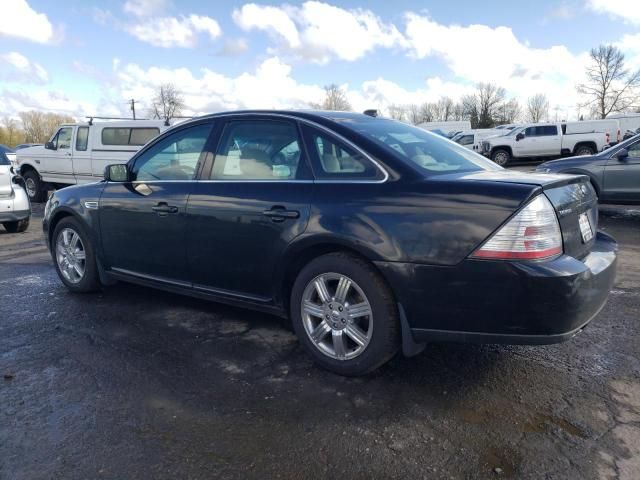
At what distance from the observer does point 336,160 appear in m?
3.24

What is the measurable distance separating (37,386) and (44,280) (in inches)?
113

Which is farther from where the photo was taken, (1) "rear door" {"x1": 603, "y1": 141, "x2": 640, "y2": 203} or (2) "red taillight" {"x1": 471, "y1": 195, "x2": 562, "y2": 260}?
(1) "rear door" {"x1": 603, "y1": 141, "x2": 640, "y2": 203}

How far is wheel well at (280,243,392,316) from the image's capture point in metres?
3.06

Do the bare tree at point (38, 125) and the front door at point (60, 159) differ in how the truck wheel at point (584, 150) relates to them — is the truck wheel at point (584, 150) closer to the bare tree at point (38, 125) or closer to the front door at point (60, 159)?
the front door at point (60, 159)

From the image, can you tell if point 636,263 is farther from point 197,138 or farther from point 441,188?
point 197,138

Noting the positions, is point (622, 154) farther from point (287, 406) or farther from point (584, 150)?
point (584, 150)

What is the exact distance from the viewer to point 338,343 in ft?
10.3

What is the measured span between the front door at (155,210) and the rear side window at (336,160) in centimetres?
98

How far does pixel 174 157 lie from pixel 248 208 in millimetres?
1103

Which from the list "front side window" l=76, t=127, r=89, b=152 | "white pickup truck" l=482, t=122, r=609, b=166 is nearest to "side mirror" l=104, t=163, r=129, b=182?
"front side window" l=76, t=127, r=89, b=152

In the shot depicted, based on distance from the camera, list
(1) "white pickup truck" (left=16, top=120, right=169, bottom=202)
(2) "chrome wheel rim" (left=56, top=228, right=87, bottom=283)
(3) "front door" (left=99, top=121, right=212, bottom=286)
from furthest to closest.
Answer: (1) "white pickup truck" (left=16, top=120, right=169, bottom=202) → (2) "chrome wheel rim" (left=56, top=228, right=87, bottom=283) → (3) "front door" (left=99, top=121, right=212, bottom=286)

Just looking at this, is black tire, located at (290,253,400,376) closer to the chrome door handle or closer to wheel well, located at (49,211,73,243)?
the chrome door handle

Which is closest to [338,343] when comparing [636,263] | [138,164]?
[138,164]

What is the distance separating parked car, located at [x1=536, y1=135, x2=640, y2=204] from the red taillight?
7.01 metres
